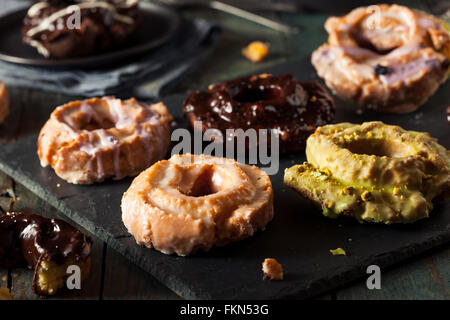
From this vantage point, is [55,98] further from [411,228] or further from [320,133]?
[411,228]

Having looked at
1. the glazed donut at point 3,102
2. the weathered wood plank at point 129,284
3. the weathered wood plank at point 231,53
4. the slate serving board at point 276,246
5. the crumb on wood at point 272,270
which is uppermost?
the crumb on wood at point 272,270

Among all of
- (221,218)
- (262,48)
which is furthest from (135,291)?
(262,48)

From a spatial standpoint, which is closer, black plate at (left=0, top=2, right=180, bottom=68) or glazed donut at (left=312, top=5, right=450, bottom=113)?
glazed donut at (left=312, top=5, right=450, bottom=113)

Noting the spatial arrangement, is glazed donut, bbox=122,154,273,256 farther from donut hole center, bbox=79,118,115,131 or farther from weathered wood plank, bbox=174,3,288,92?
weathered wood plank, bbox=174,3,288,92

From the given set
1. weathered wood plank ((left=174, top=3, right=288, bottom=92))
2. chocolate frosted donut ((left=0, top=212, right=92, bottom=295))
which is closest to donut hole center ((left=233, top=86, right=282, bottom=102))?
weathered wood plank ((left=174, top=3, right=288, bottom=92))

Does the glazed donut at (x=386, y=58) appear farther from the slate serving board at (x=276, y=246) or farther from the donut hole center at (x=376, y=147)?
Result: the slate serving board at (x=276, y=246)

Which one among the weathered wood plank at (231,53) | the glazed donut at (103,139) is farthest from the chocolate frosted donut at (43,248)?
the weathered wood plank at (231,53)
